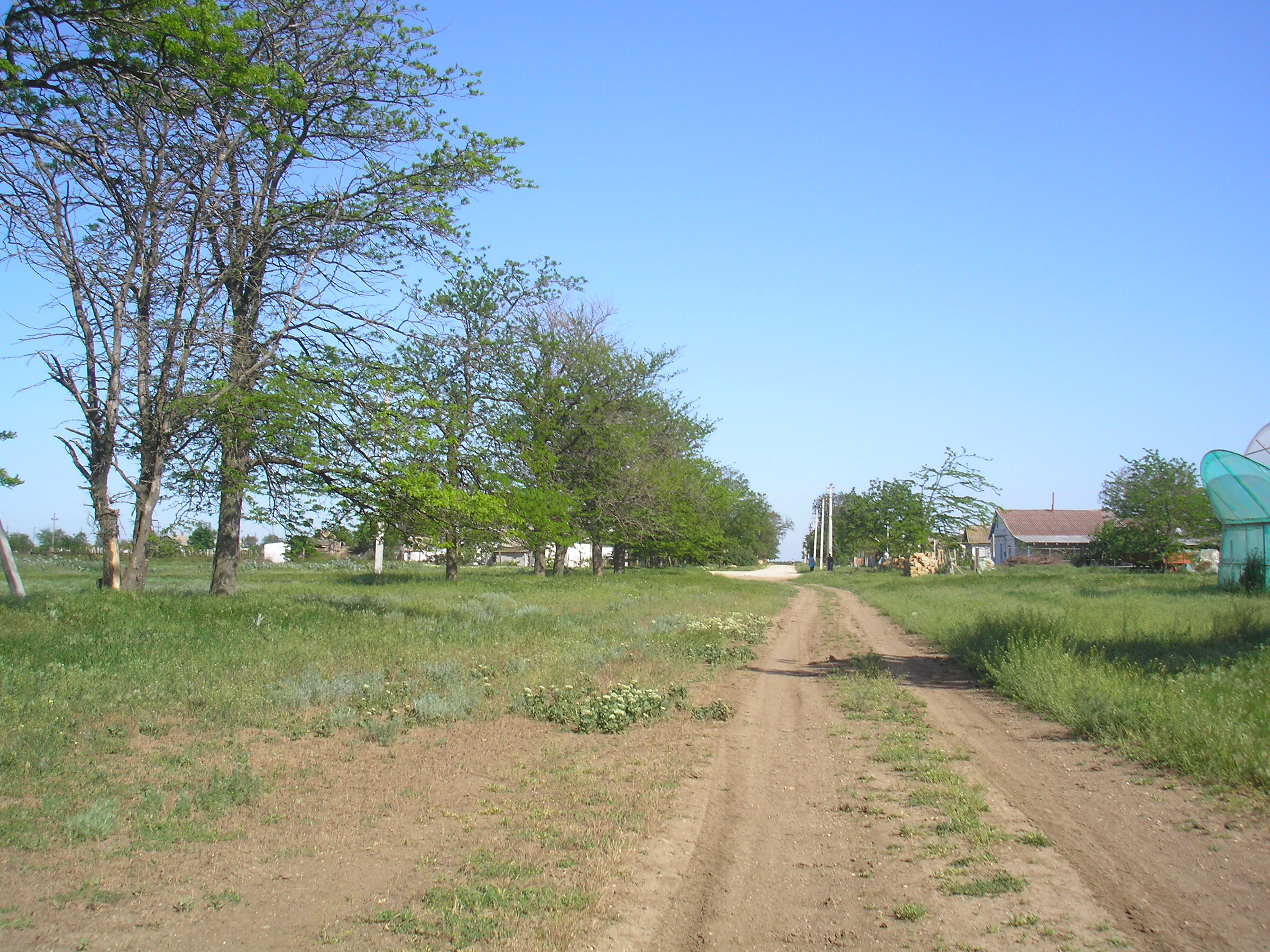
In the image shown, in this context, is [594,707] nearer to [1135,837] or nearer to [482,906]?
[482,906]

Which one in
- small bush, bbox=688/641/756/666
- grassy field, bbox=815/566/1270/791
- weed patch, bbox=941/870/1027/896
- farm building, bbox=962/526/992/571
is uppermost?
farm building, bbox=962/526/992/571

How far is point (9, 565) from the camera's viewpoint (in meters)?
13.6

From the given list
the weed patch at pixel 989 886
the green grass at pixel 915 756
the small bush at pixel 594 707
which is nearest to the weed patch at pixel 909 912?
the weed patch at pixel 989 886

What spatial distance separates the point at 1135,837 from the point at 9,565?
50.4 feet

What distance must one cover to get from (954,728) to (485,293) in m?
17.9

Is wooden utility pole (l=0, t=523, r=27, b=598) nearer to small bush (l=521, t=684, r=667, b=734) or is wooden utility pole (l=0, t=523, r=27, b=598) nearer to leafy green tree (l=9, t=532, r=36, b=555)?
small bush (l=521, t=684, r=667, b=734)

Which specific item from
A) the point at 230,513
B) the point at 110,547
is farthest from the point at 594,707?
the point at 230,513

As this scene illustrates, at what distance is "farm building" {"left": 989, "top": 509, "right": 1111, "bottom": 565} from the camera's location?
241ft

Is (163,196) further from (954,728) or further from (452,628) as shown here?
(954,728)

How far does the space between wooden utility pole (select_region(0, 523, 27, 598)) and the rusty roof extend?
73.3 m

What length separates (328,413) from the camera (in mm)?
16109

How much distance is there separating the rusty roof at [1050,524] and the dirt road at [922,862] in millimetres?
72607

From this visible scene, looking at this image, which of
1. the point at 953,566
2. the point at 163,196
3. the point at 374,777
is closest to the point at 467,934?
the point at 374,777

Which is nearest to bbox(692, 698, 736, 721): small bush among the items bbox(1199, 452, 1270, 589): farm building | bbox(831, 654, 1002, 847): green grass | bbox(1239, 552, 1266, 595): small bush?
bbox(831, 654, 1002, 847): green grass
